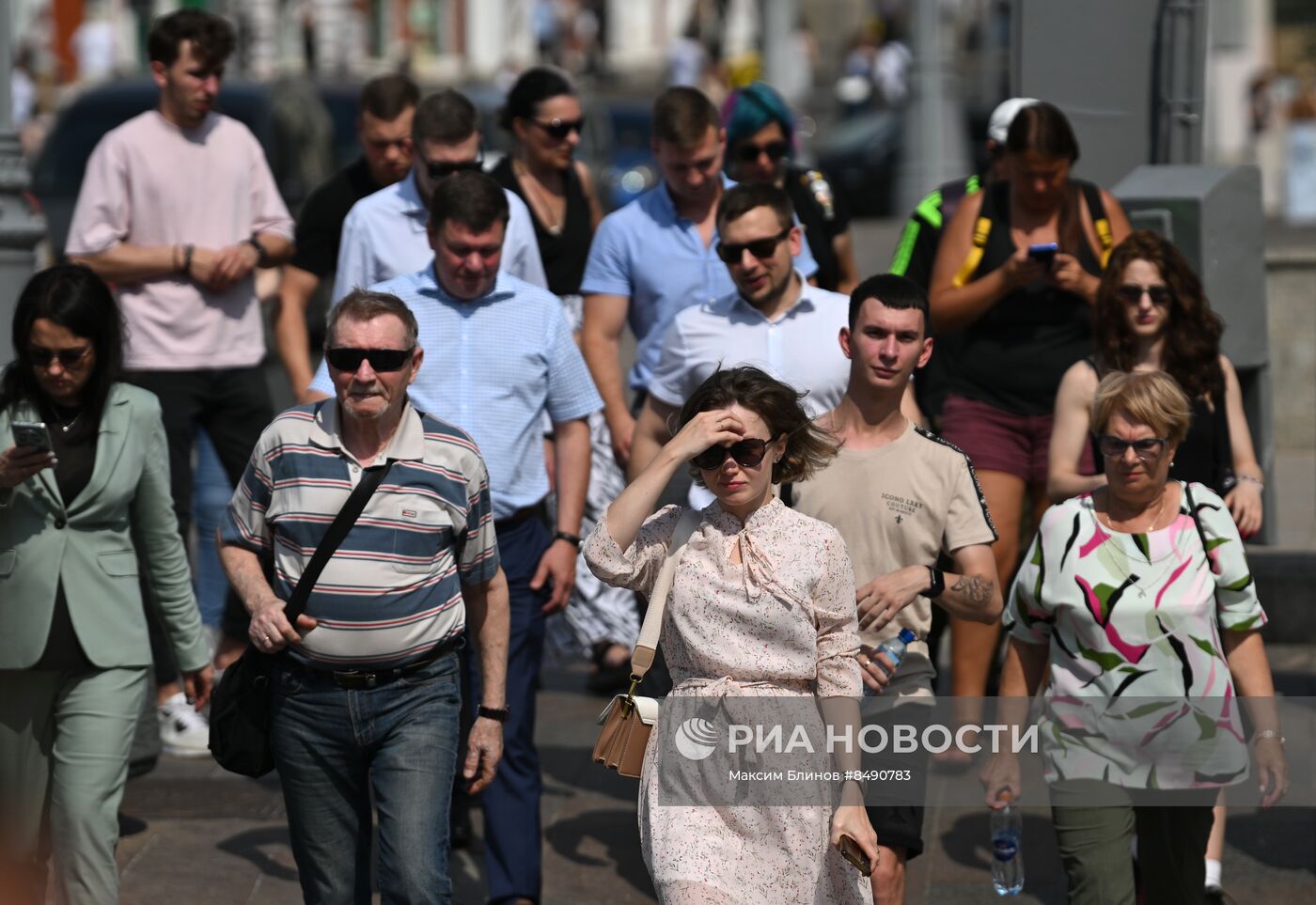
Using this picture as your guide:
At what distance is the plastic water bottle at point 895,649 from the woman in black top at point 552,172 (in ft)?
8.37

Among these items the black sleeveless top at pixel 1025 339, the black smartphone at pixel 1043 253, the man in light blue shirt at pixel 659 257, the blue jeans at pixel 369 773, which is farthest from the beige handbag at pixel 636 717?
the black sleeveless top at pixel 1025 339

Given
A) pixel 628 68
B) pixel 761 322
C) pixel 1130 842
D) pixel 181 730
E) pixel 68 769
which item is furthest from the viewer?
pixel 628 68

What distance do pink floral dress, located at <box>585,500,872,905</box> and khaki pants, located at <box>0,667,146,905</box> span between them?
1404mm

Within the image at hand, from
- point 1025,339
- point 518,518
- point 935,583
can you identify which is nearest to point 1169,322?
point 1025,339

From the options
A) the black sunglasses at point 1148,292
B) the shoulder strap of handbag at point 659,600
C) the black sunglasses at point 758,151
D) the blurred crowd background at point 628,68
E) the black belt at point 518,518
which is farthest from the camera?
the blurred crowd background at point 628,68

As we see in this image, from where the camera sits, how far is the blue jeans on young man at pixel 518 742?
231 inches

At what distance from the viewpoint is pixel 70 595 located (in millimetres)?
5199

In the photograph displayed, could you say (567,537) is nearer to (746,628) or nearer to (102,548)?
(102,548)

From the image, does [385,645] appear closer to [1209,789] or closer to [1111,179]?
[1209,789]

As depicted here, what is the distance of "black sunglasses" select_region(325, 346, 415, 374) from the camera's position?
492 centimetres

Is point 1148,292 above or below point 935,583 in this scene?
above

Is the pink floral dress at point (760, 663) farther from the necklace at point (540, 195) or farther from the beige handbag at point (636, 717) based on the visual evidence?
the necklace at point (540, 195)

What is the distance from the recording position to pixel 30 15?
3928cm

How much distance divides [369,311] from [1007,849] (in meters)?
2.06
